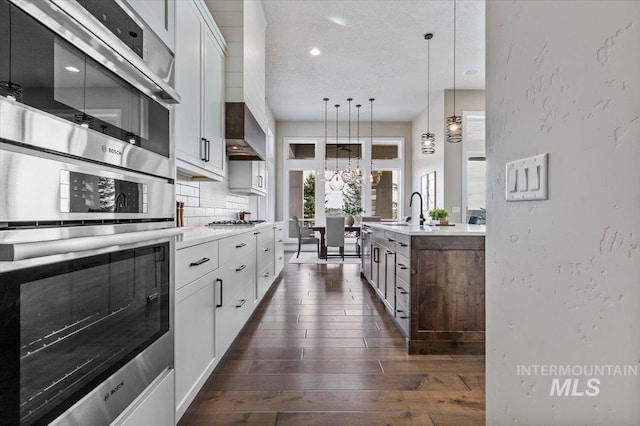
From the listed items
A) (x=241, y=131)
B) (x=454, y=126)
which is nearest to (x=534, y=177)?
(x=241, y=131)

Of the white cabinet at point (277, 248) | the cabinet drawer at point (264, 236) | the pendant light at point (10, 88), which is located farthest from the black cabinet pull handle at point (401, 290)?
the pendant light at point (10, 88)

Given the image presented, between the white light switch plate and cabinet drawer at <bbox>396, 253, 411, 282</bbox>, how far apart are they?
160cm

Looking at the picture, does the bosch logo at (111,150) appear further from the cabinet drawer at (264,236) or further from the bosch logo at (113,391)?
the cabinet drawer at (264,236)

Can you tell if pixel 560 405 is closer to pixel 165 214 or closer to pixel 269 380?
pixel 165 214

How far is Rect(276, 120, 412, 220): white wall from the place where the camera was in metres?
9.02

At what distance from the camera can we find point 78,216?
0.85 metres

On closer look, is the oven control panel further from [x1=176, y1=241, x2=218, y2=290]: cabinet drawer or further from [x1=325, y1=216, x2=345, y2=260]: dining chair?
[x1=325, y1=216, x2=345, y2=260]: dining chair

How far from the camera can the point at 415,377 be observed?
2.04 metres

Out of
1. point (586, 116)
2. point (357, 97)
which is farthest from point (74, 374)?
point (357, 97)

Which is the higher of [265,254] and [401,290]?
[265,254]

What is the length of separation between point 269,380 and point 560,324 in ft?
5.47

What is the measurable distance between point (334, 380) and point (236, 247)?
107 cm

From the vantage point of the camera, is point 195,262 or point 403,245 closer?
point 195,262

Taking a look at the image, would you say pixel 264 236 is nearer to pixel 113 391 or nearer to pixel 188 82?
pixel 188 82
